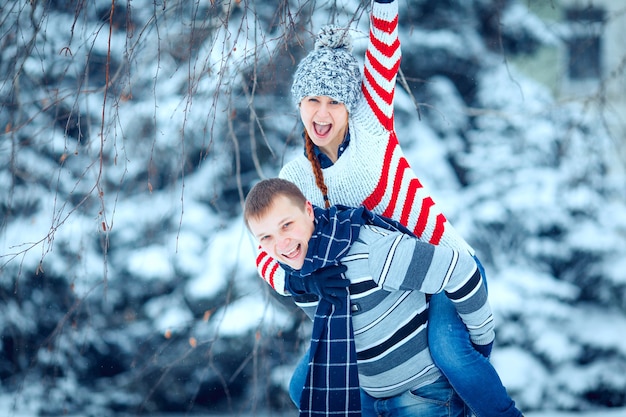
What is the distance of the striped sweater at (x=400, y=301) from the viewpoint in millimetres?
1560

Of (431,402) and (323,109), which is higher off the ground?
(323,109)

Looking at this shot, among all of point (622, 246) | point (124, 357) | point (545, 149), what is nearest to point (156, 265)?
point (124, 357)

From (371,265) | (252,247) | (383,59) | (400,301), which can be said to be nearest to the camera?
(371,265)

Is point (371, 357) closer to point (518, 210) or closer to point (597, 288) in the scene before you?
point (518, 210)

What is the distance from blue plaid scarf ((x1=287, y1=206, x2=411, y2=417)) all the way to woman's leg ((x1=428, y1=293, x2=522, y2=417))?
0.22 m

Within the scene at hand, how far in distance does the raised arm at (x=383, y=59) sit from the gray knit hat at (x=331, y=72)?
0.05 m

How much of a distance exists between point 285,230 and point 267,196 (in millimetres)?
97

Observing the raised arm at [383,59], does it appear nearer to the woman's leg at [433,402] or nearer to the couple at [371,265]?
the couple at [371,265]

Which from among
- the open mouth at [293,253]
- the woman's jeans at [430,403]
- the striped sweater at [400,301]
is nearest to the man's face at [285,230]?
the open mouth at [293,253]

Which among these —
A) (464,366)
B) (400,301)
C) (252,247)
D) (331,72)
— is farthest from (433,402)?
(252,247)

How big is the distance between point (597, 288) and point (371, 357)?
4.20 meters

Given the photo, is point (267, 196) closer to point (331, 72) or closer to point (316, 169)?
point (316, 169)

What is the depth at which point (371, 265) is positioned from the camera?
63.2 inches

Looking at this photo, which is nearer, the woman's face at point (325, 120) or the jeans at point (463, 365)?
the jeans at point (463, 365)
